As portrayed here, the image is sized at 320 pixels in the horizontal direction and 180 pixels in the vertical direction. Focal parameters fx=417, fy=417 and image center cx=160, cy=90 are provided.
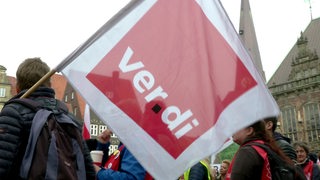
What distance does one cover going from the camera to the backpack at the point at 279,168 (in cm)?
290

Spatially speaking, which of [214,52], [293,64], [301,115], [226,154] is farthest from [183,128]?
[293,64]

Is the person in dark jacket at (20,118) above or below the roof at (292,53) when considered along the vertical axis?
above

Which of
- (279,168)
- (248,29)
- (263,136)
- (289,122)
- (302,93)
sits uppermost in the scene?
(263,136)

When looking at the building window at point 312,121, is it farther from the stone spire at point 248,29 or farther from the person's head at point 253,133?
the person's head at point 253,133

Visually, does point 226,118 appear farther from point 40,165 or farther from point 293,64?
point 293,64

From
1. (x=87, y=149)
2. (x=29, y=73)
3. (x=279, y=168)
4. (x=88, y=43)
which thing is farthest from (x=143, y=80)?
(x=279, y=168)

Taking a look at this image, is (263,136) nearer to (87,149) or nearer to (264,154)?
(264,154)

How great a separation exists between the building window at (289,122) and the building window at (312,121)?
1.42 m

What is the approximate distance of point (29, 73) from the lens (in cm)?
273

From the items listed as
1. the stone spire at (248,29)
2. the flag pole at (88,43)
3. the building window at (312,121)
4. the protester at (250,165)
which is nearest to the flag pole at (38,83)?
the flag pole at (88,43)

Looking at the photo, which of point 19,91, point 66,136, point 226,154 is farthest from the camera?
point 226,154

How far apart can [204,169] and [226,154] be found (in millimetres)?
6443

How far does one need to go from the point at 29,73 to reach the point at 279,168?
182 centimetres

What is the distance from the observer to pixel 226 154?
11609 millimetres
